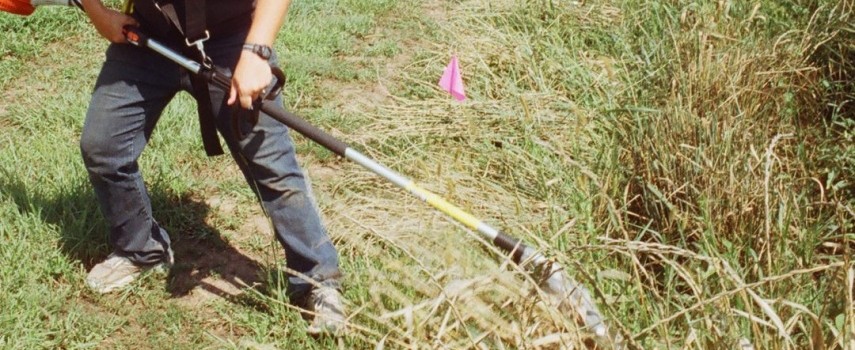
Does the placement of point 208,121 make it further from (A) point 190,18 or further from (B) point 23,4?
(B) point 23,4

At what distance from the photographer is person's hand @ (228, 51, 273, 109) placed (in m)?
2.72

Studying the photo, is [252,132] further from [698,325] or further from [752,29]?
[752,29]

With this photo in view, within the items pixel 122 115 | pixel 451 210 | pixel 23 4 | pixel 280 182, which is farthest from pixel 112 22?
pixel 451 210

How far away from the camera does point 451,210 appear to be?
105 inches

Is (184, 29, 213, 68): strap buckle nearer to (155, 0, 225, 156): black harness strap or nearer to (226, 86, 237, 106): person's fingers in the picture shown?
(155, 0, 225, 156): black harness strap

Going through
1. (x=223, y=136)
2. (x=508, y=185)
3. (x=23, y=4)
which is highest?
(x=23, y=4)

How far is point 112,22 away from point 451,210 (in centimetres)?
→ 130

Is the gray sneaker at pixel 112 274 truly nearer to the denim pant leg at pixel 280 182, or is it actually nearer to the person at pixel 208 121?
the person at pixel 208 121

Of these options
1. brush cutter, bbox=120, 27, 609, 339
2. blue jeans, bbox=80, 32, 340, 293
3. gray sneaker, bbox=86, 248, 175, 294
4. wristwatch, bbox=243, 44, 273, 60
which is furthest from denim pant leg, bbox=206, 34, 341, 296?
gray sneaker, bbox=86, 248, 175, 294

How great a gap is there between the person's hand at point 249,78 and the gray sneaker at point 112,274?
108 centimetres

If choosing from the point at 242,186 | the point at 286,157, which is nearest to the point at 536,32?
the point at 242,186

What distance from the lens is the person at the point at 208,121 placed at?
9.70 feet

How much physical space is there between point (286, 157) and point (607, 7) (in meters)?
3.15

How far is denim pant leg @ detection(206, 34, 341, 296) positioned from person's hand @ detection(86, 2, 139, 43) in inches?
11.3
